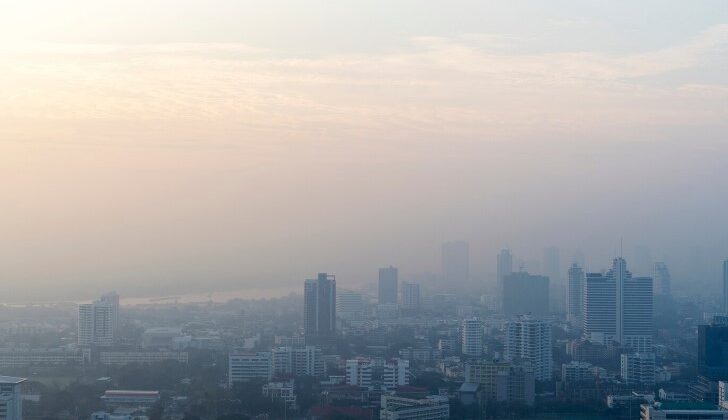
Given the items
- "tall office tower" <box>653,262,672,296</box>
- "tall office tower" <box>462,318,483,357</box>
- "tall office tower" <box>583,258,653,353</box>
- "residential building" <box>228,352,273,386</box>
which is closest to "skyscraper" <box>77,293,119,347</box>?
"residential building" <box>228,352,273,386</box>

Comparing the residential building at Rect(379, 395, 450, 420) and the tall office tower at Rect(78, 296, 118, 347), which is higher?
the tall office tower at Rect(78, 296, 118, 347)

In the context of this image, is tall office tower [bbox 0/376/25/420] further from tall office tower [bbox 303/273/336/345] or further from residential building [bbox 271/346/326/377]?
tall office tower [bbox 303/273/336/345]

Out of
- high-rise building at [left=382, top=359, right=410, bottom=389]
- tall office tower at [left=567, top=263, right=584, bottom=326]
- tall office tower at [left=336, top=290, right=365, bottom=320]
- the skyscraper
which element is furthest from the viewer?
tall office tower at [left=336, top=290, right=365, bottom=320]

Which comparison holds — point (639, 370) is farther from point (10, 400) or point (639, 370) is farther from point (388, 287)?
point (388, 287)

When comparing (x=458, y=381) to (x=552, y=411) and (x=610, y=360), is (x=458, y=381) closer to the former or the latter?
(x=552, y=411)

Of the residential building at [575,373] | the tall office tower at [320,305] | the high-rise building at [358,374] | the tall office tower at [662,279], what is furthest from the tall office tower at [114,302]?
the tall office tower at [662,279]
